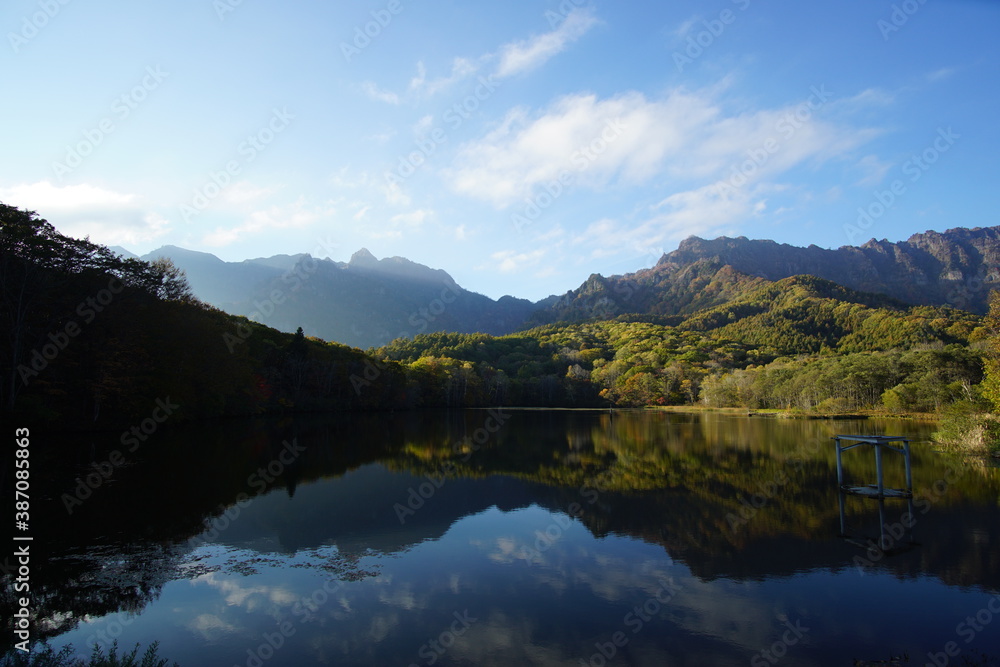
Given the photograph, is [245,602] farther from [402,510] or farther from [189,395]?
[189,395]

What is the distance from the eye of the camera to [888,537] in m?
13.4

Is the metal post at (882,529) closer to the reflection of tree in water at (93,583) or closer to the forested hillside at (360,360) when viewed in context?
the reflection of tree in water at (93,583)

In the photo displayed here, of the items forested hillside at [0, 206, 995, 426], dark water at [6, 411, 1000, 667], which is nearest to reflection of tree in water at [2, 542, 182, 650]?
dark water at [6, 411, 1000, 667]

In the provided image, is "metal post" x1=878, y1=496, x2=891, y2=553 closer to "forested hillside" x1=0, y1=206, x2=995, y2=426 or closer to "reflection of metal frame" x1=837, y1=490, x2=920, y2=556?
"reflection of metal frame" x1=837, y1=490, x2=920, y2=556

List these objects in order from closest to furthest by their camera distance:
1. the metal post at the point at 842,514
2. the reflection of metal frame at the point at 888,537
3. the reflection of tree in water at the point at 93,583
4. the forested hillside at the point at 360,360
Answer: the reflection of tree in water at the point at 93,583 < the reflection of metal frame at the point at 888,537 < the metal post at the point at 842,514 < the forested hillside at the point at 360,360

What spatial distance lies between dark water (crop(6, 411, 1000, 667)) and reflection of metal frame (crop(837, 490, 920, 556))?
0.32 feet

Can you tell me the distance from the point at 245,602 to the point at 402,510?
290 inches

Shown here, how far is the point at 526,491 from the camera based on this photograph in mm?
20516

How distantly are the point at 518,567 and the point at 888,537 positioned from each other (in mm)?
10009

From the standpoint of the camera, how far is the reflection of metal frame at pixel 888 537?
1254cm

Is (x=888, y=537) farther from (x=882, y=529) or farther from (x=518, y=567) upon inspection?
(x=518, y=567)

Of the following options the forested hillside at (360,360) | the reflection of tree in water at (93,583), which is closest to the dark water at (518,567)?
the reflection of tree in water at (93,583)

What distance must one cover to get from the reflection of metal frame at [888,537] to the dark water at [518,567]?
0.32 feet

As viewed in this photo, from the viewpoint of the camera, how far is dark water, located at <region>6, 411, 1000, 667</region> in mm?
8000
